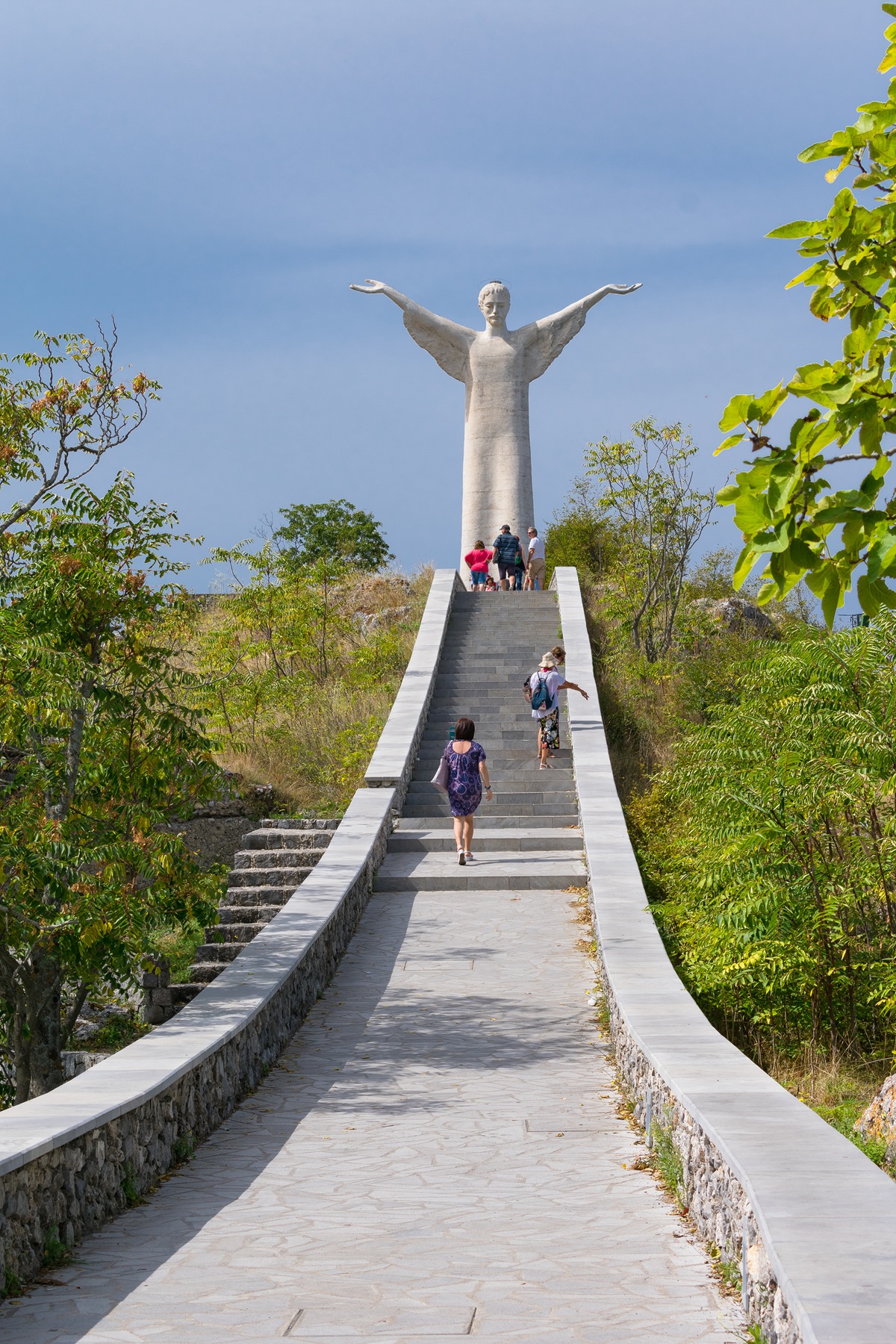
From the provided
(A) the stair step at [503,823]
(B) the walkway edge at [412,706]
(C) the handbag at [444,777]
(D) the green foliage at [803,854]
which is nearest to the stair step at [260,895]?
(C) the handbag at [444,777]

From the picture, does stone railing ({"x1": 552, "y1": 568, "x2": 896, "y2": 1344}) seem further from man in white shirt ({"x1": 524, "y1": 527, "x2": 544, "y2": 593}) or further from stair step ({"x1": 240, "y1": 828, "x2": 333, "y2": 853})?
man in white shirt ({"x1": 524, "y1": 527, "x2": 544, "y2": 593})

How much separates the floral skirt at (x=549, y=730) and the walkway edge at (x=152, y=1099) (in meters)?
6.40

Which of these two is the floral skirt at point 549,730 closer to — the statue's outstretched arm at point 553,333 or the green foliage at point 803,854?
the green foliage at point 803,854

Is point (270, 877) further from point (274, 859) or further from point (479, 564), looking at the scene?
point (479, 564)

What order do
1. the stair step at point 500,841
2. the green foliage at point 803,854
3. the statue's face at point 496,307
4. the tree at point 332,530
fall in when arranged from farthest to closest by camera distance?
the tree at point 332,530 → the statue's face at point 496,307 → the stair step at point 500,841 → the green foliage at point 803,854

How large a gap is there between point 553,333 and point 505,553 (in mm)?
6397

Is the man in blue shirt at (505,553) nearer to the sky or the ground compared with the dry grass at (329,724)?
nearer to the sky

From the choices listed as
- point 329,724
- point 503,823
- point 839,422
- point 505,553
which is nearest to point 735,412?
point 839,422

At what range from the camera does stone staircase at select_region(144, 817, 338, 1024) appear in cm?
1112

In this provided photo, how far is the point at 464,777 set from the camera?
43.5ft

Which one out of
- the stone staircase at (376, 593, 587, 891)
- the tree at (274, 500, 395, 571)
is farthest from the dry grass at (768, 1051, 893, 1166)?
the tree at (274, 500, 395, 571)

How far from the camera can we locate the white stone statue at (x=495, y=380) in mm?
29188

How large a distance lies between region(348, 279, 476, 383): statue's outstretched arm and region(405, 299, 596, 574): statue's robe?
2cm

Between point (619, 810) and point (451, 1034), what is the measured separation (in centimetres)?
574
